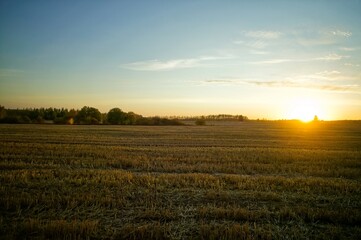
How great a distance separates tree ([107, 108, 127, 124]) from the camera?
7694 centimetres

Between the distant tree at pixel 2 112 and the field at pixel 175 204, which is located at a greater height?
the distant tree at pixel 2 112

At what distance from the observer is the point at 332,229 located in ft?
21.1

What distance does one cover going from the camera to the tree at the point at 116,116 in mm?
76938

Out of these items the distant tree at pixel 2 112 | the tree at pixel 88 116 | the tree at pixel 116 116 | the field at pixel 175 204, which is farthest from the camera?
the tree at pixel 116 116

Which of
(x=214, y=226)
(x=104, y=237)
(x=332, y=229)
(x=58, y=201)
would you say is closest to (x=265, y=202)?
(x=332, y=229)

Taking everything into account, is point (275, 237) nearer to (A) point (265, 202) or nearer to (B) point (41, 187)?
(A) point (265, 202)

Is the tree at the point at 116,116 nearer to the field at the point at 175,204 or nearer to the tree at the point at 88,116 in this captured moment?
the tree at the point at 88,116

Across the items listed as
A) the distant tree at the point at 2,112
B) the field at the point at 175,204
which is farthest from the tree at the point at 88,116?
the field at the point at 175,204

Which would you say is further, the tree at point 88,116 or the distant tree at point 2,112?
the tree at point 88,116

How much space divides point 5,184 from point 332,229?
10.6 meters

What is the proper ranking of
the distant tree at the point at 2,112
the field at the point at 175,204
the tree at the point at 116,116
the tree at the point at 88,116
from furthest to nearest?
the tree at the point at 116,116
the tree at the point at 88,116
the distant tree at the point at 2,112
the field at the point at 175,204

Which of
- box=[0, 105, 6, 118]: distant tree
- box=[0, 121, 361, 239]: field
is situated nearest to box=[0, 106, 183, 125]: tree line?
box=[0, 105, 6, 118]: distant tree

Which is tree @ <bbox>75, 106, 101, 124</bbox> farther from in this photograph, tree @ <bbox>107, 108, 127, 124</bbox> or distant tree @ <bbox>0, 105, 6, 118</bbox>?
distant tree @ <bbox>0, 105, 6, 118</bbox>

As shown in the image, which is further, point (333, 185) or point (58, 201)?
point (333, 185)
